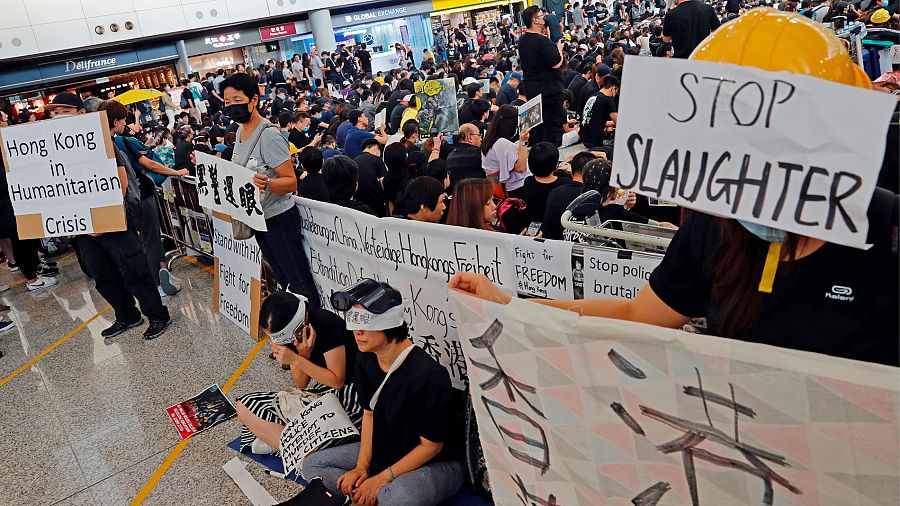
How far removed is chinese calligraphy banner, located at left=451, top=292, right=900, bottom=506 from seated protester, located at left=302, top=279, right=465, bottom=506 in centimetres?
96

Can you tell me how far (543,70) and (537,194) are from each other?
363 cm

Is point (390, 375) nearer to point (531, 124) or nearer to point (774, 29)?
point (774, 29)

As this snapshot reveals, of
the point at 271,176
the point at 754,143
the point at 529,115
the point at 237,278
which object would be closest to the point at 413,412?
the point at 754,143

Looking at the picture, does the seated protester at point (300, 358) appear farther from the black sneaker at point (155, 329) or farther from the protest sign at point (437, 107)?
the protest sign at point (437, 107)

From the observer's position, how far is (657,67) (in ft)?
5.11

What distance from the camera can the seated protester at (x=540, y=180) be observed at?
5312mm

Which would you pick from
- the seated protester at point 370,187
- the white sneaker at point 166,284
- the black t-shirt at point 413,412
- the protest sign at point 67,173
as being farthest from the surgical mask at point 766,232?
the white sneaker at point 166,284

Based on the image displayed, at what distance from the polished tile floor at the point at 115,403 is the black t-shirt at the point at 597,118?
561cm

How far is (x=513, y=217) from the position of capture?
5.68 meters

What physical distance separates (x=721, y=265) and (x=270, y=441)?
317 cm

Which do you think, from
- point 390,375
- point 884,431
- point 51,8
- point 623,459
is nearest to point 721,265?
point 884,431

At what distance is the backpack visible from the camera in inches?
221

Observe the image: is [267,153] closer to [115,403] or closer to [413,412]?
[115,403]

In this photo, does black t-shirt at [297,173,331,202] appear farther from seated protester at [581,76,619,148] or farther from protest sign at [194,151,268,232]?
seated protester at [581,76,619,148]
